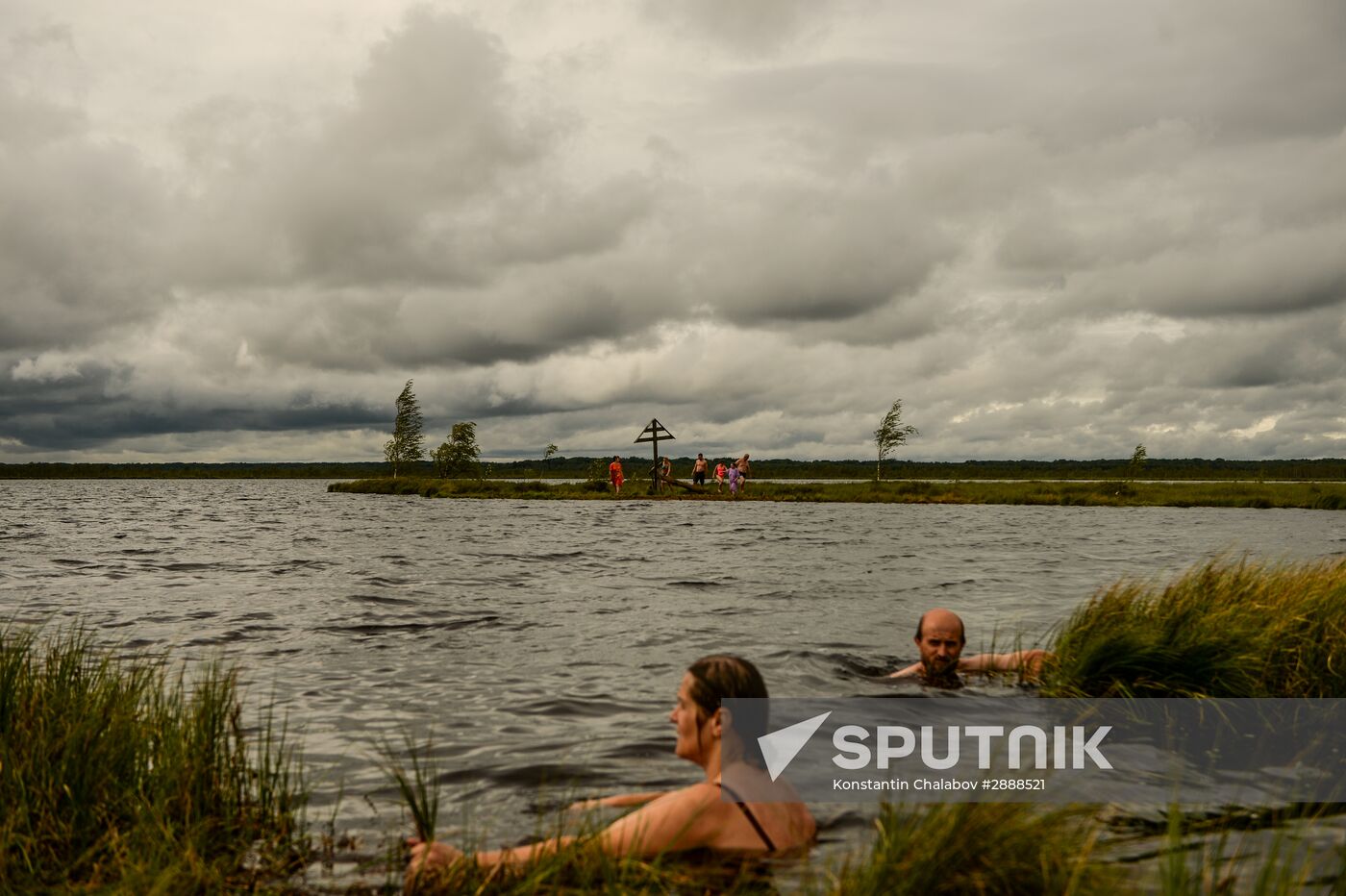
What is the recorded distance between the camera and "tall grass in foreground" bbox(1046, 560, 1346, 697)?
30.5ft

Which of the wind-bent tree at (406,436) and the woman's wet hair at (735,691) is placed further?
the wind-bent tree at (406,436)

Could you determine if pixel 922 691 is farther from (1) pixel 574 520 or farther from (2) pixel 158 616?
(1) pixel 574 520

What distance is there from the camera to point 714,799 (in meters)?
5.46

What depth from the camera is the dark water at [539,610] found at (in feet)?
29.0

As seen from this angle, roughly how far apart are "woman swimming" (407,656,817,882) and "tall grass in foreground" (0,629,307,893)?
126 cm

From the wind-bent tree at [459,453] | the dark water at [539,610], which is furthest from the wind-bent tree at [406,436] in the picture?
the dark water at [539,610]

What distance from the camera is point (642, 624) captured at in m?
16.0

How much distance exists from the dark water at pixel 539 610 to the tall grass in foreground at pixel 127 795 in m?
0.86

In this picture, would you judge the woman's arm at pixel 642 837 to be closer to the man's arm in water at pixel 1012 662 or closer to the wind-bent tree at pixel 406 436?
Answer: the man's arm in water at pixel 1012 662

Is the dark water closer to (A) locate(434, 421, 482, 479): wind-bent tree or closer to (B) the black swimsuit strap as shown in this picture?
(B) the black swimsuit strap

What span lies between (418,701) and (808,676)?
4.96m
